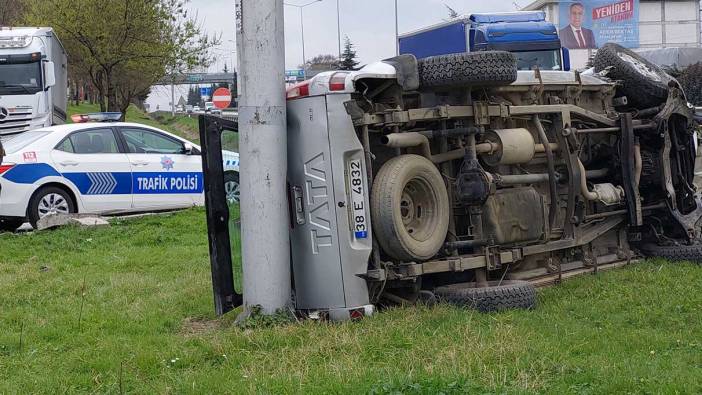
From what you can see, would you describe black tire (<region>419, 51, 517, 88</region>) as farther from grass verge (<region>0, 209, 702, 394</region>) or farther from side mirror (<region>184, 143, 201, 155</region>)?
side mirror (<region>184, 143, 201, 155</region>)

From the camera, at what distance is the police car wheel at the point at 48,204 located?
1195 cm

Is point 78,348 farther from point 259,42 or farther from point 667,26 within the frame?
point 667,26

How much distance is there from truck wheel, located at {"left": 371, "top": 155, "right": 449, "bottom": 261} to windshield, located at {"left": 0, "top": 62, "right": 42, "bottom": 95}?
1479cm

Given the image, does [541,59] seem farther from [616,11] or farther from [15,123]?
[616,11]

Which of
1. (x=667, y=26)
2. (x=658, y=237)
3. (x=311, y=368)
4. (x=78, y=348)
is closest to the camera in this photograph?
(x=311, y=368)

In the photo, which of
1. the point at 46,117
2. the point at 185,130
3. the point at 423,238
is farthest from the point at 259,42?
the point at 185,130

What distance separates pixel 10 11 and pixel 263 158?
37511 mm

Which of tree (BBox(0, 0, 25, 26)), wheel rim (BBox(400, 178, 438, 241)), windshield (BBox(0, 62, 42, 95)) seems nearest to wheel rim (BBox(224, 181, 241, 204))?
wheel rim (BBox(400, 178, 438, 241))

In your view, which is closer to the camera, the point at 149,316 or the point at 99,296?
the point at 149,316

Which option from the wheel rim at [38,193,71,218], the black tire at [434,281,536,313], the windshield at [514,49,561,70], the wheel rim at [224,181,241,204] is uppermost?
the windshield at [514,49,561,70]

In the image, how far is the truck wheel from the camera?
6.04m

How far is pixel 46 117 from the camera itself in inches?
762

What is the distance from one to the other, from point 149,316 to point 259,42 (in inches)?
83.3

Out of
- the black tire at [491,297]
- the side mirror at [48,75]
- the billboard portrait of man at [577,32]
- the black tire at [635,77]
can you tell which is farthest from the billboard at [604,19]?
the black tire at [491,297]
